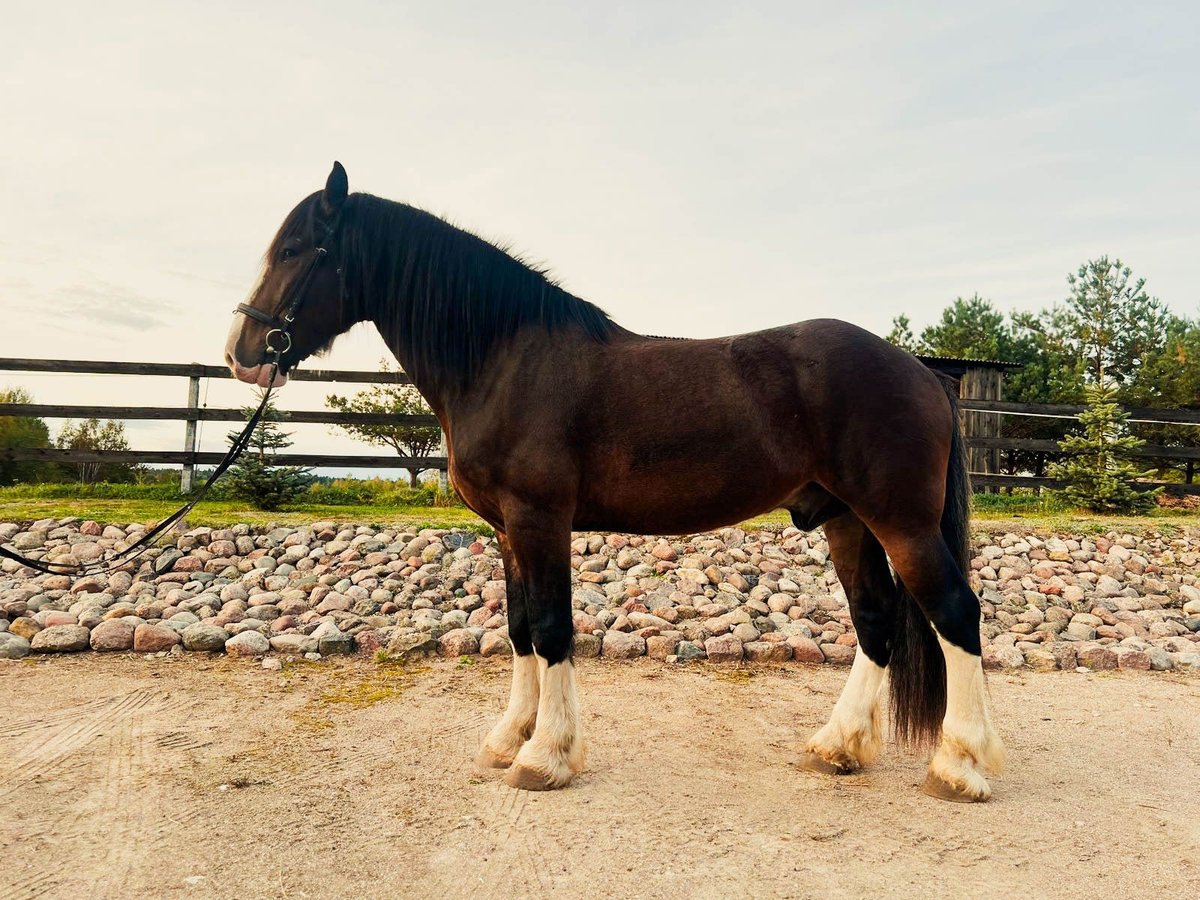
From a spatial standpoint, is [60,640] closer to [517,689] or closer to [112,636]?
[112,636]

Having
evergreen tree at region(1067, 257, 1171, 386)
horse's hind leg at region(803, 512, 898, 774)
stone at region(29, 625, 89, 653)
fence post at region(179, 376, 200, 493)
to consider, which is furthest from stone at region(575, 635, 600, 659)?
evergreen tree at region(1067, 257, 1171, 386)

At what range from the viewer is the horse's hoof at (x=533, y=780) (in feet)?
10.2

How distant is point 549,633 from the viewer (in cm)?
316

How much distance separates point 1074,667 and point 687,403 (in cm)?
431

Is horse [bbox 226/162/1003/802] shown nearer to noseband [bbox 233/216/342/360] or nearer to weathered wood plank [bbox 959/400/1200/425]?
noseband [bbox 233/216/342/360]

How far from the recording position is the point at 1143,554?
886cm

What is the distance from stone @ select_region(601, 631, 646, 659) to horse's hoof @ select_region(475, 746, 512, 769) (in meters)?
2.03

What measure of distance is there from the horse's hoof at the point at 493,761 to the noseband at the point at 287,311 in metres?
2.07

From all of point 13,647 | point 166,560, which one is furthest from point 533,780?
point 166,560

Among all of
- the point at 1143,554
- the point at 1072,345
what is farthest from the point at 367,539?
the point at 1072,345

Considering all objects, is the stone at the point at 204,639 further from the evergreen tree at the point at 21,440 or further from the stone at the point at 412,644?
the evergreen tree at the point at 21,440

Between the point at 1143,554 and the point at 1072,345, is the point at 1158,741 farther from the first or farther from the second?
the point at 1072,345

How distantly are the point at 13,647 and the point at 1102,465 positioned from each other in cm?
1526

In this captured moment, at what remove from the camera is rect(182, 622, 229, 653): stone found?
5172 mm
